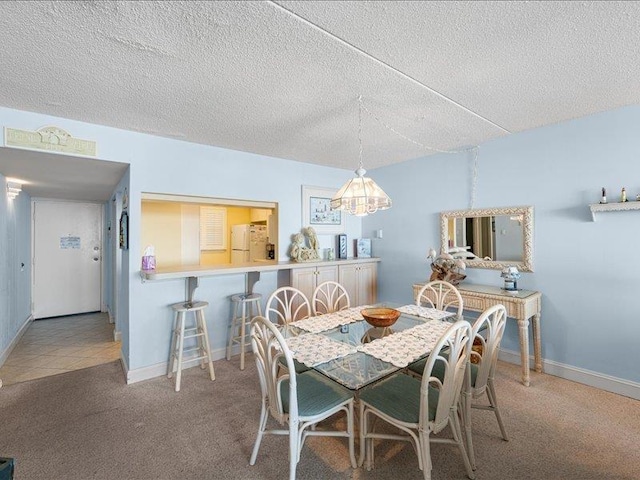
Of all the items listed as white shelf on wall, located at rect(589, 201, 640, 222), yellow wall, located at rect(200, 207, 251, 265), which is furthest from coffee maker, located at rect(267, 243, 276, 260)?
white shelf on wall, located at rect(589, 201, 640, 222)

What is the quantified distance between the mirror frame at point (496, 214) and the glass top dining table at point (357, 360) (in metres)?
1.41

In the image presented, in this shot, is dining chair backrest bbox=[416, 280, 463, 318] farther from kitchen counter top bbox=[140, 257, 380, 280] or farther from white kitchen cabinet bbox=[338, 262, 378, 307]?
kitchen counter top bbox=[140, 257, 380, 280]

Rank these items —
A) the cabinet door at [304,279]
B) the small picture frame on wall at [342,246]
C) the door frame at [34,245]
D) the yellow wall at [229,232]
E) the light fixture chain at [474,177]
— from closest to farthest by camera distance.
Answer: the light fixture chain at [474,177] → the cabinet door at [304,279] → the small picture frame on wall at [342,246] → the door frame at [34,245] → the yellow wall at [229,232]

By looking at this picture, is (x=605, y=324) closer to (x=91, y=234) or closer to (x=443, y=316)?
(x=443, y=316)

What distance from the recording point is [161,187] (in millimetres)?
2969

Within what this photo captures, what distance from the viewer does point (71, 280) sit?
203 inches

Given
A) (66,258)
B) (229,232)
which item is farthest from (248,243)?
(66,258)

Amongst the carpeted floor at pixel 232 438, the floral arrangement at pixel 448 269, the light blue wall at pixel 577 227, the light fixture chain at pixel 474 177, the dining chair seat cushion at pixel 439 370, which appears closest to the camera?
the carpeted floor at pixel 232 438

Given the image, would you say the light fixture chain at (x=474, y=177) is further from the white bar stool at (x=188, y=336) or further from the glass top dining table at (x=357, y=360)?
the white bar stool at (x=188, y=336)

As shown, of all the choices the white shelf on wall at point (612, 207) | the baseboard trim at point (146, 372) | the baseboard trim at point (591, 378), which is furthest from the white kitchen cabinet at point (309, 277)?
the white shelf on wall at point (612, 207)

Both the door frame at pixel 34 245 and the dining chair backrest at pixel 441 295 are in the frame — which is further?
the door frame at pixel 34 245

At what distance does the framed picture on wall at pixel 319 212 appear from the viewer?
161 inches

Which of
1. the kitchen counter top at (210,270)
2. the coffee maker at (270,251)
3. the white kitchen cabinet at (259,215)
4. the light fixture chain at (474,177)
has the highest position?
the light fixture chain at (474,177)

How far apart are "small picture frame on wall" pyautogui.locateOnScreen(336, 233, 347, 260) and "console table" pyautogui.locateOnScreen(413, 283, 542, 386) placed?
5.48 feet
